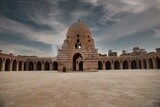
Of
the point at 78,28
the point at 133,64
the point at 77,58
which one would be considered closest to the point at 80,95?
the point at 78,28

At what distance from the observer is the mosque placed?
98.2 ft

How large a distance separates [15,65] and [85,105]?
4303 centimetres

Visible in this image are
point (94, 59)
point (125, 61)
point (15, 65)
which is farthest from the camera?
point (125, 61)

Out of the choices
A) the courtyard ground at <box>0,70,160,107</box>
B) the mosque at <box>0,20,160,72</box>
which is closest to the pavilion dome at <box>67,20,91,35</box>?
the mosque at <box>0,20,160,72</box>

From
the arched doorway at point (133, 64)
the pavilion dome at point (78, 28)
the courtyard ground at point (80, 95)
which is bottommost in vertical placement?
the courtyard ground at point (80, 95)

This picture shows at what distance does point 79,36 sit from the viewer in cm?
3678

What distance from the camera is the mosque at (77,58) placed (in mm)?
29922

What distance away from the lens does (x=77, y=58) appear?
1638 inches

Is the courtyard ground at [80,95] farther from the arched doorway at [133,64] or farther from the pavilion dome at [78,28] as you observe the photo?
the arched doorway at [133,64]

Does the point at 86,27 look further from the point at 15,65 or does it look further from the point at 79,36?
the point at 15,65

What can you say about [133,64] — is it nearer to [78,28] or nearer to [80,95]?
[78,28]

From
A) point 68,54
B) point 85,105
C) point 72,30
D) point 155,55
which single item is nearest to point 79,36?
point 72,30

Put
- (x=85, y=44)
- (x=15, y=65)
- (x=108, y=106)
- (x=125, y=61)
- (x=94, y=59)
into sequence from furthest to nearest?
1. (x=125, y=61)
2. (x=15, y=65)
3. (x=85, y=44)
4. (x=94, y=59)
5. (x=108, y=106)

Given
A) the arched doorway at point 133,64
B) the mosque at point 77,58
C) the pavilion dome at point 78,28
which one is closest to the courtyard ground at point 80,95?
the mosque at point 77,58
